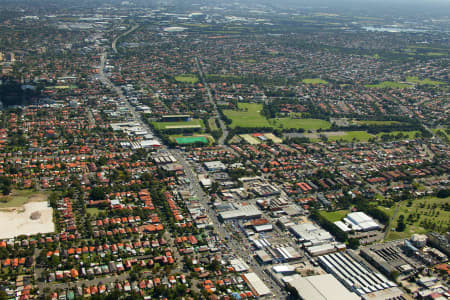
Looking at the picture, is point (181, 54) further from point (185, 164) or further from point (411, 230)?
point (411, 230)

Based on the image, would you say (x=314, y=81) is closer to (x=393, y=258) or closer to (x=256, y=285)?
(x=393, y=258)

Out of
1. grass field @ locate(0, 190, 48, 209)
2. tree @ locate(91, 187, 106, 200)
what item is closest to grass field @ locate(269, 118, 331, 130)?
tree @ locate(91, 187, 106, 200)

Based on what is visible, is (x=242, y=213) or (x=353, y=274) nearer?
(x=353, y=274)

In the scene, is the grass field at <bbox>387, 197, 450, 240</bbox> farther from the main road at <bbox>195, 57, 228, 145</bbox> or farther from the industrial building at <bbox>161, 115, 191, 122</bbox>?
the industrial building at <bbox>161, 115, 191, 122</bbox>

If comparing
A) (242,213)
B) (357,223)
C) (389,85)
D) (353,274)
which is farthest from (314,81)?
(353,274)

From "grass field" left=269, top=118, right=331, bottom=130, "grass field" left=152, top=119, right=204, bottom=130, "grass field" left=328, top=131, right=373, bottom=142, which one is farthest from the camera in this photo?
"grass field" left=269, top=118, right=331, bottom=130

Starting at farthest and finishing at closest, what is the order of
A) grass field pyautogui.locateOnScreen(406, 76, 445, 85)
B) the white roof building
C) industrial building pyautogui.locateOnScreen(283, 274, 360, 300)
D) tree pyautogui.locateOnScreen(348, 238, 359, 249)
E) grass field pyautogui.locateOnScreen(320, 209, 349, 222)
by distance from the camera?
grass field pyautogui.locateOnScreen(406, 76, 445, 85) → grass field pyautogui.locateOnScreen(320, 209, 349, 222) → the white roof building → tree pyautogui.locateOnScreen(348, 238, 359, 249) → industrial building pyautogui.locateOnScreen(283, 274, 360, 300)
